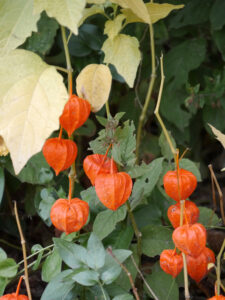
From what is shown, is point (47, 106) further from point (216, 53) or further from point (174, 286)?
point (216, 53)

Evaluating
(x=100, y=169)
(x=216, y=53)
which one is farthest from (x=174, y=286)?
(x=216, y=53)

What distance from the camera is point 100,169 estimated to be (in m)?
0.81

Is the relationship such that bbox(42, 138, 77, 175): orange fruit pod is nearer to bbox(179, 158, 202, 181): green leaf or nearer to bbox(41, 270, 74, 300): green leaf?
bbox(41, 270, 74, 300): green leaf

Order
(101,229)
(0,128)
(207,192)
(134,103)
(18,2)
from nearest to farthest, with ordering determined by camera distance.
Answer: (0,128), (18,2), (101,229), (134,103), (207,192)

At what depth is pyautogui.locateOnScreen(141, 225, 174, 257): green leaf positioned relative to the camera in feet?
3.27

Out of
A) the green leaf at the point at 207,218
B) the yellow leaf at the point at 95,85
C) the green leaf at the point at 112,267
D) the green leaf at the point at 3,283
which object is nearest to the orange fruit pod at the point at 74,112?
the yellow leaf at the point at 95,85

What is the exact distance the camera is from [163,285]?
998mm

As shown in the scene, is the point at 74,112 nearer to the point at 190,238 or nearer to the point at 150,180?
the point at 190,238

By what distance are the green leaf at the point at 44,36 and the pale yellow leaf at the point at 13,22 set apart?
51 centimetres

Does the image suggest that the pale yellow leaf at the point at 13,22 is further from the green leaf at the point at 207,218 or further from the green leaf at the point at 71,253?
the green leaf at the point at 207,218

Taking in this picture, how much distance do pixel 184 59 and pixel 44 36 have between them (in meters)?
0.45

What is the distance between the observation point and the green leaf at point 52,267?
91cm

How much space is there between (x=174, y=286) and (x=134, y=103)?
0.71m

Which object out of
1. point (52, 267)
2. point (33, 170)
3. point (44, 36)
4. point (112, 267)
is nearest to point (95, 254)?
point (112, 267)
